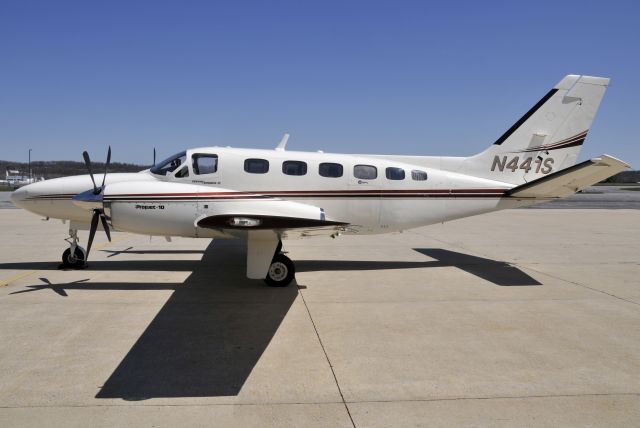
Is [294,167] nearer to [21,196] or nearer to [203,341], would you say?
[203,341]

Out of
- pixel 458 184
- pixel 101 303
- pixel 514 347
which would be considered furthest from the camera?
pixel 458 184

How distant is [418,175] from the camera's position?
38.9ft

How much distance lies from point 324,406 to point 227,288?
5.43 metres

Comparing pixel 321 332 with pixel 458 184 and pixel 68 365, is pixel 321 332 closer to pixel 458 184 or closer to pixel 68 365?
pixel 68 365

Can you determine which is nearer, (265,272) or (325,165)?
(265,272)

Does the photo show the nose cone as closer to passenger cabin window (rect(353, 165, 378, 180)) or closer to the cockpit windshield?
the cockpit windshield

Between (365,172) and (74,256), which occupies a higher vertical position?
(365,172)

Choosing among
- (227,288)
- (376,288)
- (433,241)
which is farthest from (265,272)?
(433,241)

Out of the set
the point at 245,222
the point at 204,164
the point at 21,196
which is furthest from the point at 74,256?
the point at 245,222

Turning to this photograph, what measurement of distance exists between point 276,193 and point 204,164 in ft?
5.58

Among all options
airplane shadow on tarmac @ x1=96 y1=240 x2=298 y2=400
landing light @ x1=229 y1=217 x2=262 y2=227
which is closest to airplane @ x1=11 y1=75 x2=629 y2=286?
landing light @ x1=229 y1=217 x2=262 y2=227

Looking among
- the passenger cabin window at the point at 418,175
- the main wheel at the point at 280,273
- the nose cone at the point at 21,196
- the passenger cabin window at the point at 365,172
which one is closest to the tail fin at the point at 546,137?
the passenger cabin window at the point at 418,175

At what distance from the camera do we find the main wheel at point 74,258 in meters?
11.6

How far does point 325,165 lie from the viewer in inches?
445
